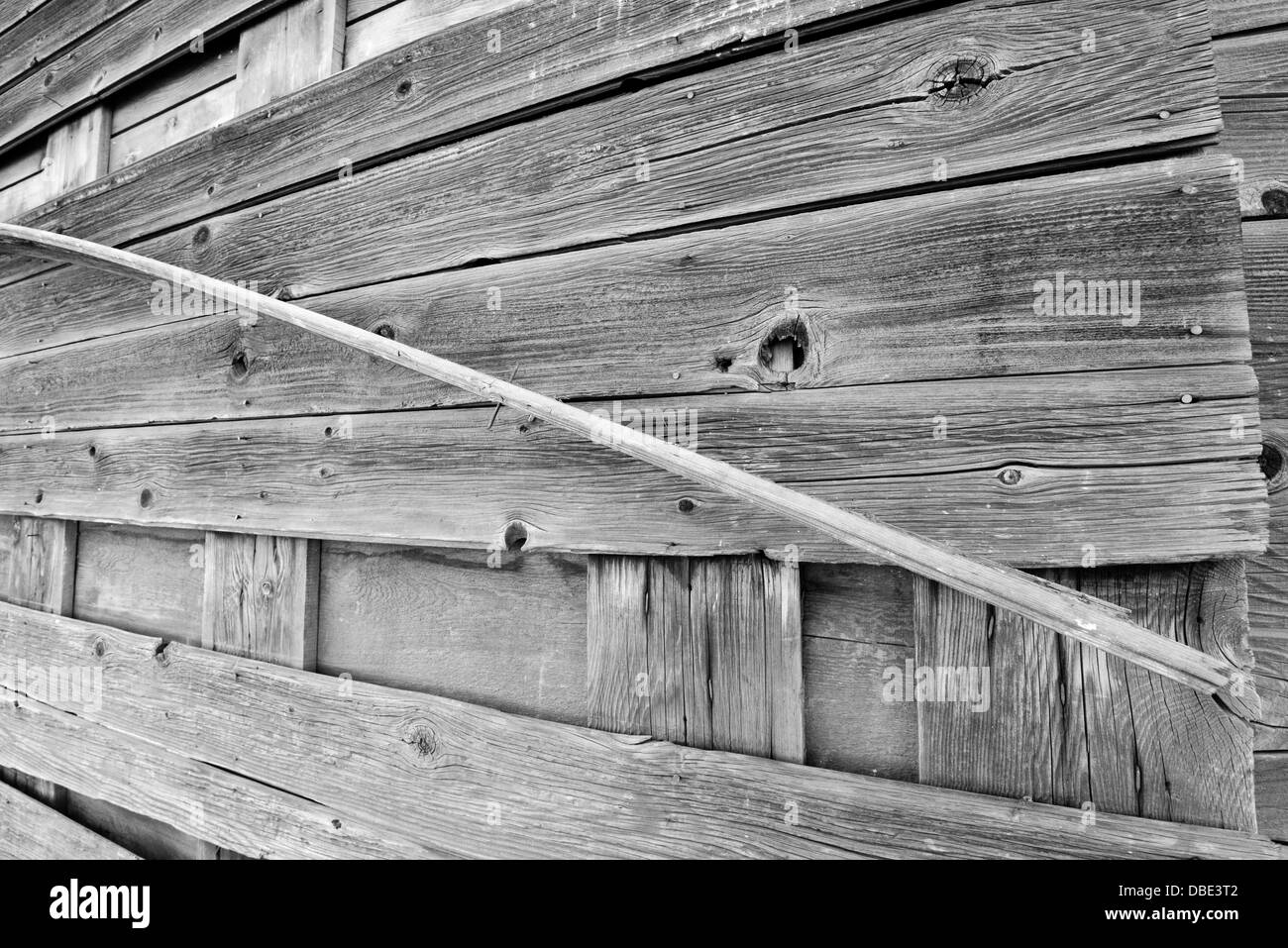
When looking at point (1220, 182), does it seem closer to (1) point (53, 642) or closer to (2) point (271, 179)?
(2) point (271, 179)

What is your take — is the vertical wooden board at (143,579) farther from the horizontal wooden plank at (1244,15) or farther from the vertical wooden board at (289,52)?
the horizontal wooden plank at (1244,15)

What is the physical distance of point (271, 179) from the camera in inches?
71.3

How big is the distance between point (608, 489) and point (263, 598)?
1030mm

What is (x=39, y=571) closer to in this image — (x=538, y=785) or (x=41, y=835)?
(x=41, y=835)

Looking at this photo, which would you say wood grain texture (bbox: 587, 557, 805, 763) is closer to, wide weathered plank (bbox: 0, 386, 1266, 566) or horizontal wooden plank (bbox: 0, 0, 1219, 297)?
wide weathered plank (bbox: 0, 386, 1266, 566)

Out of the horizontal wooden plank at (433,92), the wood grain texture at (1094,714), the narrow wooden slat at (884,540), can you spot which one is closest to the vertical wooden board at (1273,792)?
the wood grain texture at (1094,714)

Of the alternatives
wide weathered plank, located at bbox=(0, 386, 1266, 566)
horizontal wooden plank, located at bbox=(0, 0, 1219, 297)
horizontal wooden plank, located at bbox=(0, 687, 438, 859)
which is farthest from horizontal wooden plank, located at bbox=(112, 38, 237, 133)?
horizontal wooden plank, located at bbox=(0, 687, 438, 859)

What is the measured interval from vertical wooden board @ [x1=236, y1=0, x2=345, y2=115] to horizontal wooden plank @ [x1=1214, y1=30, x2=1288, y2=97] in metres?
2.03

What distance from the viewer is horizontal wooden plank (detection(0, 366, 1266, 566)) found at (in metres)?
0.97

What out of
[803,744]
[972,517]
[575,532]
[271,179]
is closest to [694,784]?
[803,744]

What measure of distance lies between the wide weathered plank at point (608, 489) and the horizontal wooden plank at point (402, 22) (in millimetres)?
984

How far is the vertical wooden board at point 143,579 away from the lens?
1.90 metres

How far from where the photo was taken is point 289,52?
6.15 feet

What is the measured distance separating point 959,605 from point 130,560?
232cm
